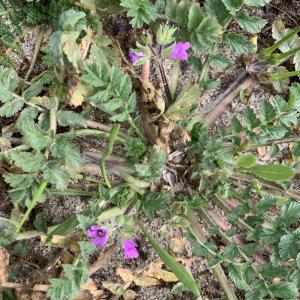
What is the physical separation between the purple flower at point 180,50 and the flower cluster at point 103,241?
543 mm

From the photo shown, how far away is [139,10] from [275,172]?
1.83 ft

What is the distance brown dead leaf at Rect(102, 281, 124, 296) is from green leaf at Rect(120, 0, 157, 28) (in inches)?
32.8

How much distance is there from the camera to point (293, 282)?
4.25ft

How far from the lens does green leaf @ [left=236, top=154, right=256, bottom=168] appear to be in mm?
1389

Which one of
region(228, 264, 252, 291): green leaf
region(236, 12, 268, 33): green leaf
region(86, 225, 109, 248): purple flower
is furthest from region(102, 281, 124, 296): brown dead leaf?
region(236, 12, 268, 33): green leaf

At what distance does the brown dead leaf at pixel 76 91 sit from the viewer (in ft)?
4.56

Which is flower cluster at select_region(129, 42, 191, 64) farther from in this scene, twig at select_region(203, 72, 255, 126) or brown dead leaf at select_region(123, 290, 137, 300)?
brown dead leaf at select_region(123, 290, 137, 300)

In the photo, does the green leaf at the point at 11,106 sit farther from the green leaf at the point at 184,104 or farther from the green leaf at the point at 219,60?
the green leaf at the point at 219,60

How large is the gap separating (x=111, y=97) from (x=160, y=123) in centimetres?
21

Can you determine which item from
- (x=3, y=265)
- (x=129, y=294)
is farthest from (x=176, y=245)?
(x=3, y=265)

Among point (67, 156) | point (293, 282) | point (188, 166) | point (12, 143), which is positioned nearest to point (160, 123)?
point (188, 166)

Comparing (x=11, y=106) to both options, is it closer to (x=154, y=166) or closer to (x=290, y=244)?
(x=154, y=166)

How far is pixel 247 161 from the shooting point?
1.40m

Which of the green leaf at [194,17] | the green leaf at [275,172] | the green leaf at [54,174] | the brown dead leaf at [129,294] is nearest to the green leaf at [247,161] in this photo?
the green leaf at [275,172]
